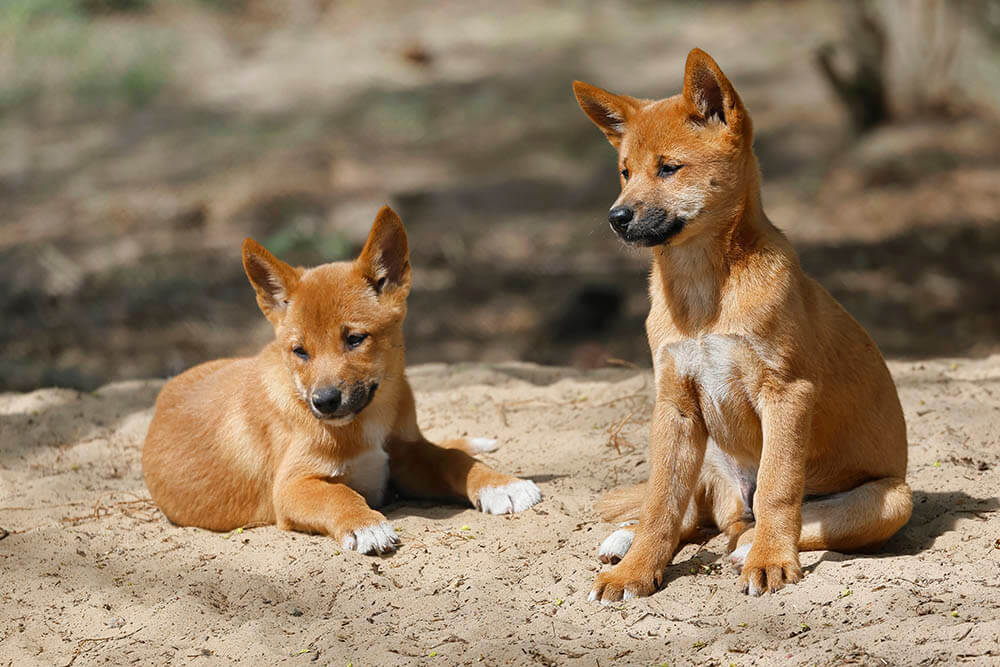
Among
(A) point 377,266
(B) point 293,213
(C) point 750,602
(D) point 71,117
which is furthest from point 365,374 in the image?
(D) point 71,117

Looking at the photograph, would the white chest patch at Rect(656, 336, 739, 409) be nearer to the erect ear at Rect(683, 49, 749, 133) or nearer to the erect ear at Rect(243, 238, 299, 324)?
the erect ear at Rect(683, 49, 749, 133)

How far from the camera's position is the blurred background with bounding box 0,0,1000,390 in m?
11.4

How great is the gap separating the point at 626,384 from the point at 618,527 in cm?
214

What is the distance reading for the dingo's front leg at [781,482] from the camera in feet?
14.4

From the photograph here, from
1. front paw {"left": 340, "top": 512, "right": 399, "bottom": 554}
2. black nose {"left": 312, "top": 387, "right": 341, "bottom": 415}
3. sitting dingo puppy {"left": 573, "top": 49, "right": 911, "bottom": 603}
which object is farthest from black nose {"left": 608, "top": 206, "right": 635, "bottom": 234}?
front paw {"left": 340, "top": 512, "right": 399, "bottom": 554}

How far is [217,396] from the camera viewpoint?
19.7 feet

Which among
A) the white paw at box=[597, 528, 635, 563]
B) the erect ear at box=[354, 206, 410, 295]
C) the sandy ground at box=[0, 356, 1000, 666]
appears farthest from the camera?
the erect ear at box=[354, 206, 410, 295]

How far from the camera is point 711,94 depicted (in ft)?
15.1

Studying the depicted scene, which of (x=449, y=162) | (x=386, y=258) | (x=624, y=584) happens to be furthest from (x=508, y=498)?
(x=449, y=162)

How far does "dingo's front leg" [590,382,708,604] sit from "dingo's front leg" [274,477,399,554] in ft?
3.71

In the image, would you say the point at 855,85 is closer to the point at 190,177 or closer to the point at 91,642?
the point at 190,177

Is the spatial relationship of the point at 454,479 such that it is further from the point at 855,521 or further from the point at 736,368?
the point at 855,521

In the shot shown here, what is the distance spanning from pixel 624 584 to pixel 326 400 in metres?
1.68

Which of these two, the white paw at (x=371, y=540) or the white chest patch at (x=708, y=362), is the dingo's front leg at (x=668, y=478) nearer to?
the white chest patch at (x=708, y=362)
